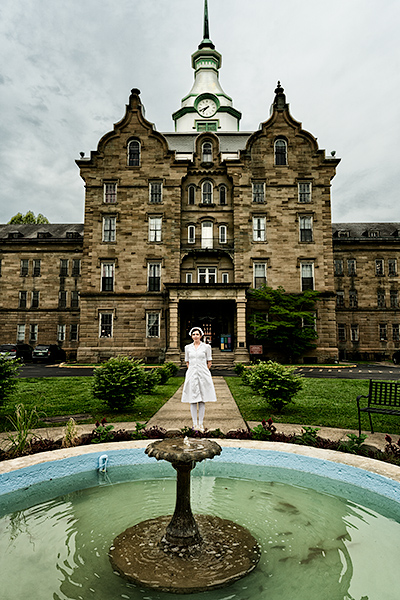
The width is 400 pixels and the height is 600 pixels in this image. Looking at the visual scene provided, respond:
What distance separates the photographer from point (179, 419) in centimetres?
976

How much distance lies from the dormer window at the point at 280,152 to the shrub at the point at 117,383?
2816cm

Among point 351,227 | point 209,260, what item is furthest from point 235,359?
point 351,227

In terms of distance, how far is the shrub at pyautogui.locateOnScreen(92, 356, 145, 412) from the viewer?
10.6 m

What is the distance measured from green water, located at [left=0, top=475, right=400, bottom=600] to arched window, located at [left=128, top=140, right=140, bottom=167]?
32.3m

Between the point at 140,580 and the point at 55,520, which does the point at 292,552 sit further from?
the point at 55,520

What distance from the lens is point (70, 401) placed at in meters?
12.9

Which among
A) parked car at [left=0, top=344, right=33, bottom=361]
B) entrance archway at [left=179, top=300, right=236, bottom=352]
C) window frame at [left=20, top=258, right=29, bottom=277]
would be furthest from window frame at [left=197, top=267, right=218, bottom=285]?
window frame at [left=20, top=258, right=29, bottom=277]

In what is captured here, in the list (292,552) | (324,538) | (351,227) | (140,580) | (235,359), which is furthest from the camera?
(351,227)

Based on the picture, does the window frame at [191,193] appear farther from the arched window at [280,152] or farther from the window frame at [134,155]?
the arched window at [280,152]

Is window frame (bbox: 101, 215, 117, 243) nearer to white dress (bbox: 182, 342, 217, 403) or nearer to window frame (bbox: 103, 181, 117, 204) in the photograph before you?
window frame (bbox: 103, 181, 117, 204)

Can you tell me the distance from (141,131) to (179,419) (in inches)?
1213

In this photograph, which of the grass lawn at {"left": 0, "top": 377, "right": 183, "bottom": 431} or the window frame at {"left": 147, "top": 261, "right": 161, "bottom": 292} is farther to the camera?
the window frame at {"left": 147, "top": 261, "right": 161, "bottom": 292}

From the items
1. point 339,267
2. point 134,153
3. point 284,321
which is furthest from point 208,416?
point 339,267

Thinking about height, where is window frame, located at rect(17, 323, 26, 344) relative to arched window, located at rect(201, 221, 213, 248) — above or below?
below
